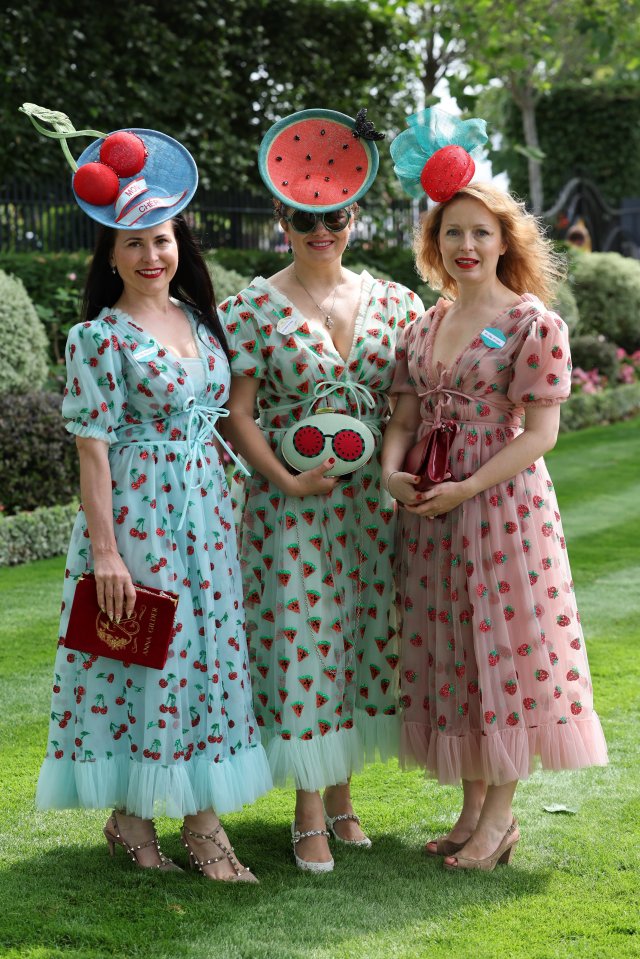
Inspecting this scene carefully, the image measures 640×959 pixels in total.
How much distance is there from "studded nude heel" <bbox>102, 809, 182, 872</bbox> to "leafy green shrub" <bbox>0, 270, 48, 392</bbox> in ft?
16.1

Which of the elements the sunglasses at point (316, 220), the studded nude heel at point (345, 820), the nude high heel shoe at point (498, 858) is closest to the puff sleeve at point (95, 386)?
the sunglasses at point (316, 220)

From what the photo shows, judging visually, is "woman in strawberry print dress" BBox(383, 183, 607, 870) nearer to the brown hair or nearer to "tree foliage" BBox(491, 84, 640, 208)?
the brown hair

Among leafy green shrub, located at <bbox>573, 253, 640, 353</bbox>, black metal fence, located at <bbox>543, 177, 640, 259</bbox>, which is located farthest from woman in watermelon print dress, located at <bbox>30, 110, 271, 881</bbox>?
black metal fence, located at <bbox>543, 177, 640, 259</bbox>

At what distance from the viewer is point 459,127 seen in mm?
3436

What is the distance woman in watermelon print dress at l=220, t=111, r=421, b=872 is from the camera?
3.36m

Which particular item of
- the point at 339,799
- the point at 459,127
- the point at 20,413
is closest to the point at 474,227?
the point at 459,127

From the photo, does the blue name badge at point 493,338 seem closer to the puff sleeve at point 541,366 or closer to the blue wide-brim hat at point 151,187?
the puff sleeve at point 541,366

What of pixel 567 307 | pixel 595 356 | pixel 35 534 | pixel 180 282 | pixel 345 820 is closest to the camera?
pixel 180 282

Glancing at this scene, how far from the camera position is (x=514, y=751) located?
3262mm

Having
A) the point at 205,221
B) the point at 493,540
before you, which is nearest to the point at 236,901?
the point at 493,540

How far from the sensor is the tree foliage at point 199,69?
37.1 feet

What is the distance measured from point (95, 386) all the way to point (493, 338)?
1.06 m

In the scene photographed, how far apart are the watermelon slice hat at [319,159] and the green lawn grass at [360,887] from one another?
1.81 m

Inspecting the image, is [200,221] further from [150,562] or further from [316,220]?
[150,562]
